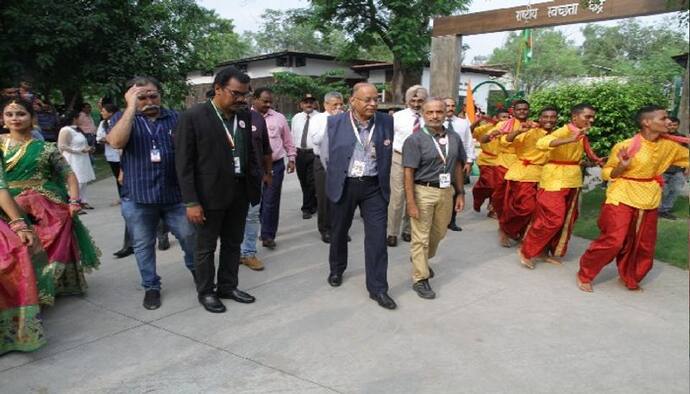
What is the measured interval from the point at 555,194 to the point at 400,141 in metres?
1.72

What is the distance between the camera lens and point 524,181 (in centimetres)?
587

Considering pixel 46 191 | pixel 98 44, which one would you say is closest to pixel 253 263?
pixel 46 191

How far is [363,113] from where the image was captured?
420cm

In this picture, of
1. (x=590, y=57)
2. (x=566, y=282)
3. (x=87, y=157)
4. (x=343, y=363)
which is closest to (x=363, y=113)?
(x=343, y=363)

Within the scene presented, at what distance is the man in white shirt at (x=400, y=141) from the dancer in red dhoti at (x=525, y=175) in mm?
1023

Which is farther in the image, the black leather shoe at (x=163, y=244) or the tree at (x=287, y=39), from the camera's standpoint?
the tree at (x=287, y=39)

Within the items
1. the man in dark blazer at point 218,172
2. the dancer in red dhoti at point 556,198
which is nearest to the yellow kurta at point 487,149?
the dancer in red dhoti at point 556,198

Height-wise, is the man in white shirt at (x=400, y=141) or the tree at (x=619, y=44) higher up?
the tree at (x=619, y=44)

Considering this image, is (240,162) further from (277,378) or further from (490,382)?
(490,382)

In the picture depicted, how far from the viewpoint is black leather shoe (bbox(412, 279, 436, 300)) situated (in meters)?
4.43

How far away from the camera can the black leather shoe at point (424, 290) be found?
4.43 m

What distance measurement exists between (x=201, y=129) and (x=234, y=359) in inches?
→ 62.4

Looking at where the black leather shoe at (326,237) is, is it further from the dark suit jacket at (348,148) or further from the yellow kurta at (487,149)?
the yellow kurta at (487,149)

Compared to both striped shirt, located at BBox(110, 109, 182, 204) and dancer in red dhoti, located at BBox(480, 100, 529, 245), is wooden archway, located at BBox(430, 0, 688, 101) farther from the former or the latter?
striped shirt, located at BBox(110, 109, 182, 204)
